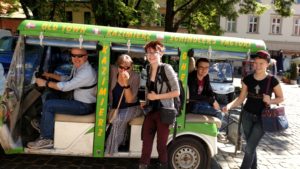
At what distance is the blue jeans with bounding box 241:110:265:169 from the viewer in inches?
194

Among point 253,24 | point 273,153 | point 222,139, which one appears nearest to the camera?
point 222,139

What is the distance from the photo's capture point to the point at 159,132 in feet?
15.1

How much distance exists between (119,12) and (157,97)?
1291cm

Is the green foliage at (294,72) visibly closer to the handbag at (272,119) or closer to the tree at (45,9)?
the tree at (45,9)

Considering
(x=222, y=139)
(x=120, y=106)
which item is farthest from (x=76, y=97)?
(x=222, y=139)

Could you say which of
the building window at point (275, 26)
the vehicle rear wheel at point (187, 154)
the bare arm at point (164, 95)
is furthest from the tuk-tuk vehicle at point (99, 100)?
the building window at point (275, 26)

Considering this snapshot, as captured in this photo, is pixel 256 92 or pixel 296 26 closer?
pixel 256 92

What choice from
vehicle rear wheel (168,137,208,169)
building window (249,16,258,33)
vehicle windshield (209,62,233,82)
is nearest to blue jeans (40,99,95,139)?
vehicle rear wheel (168,137,208,169)

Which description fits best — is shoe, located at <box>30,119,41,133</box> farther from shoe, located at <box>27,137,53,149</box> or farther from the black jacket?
the black jacket

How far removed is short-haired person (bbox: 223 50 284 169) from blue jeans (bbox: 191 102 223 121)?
58cm

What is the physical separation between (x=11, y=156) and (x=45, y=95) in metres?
1.16

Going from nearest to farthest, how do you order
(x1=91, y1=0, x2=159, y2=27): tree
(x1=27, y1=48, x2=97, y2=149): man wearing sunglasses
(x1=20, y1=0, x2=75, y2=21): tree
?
(x1=27, y1=48, x2=97, y2=149): man wearing sunglasses
(x1=91, y1=0, x2=159, y2=27): tree
(x1=20, y1=0, x2=75, y2=21): tree

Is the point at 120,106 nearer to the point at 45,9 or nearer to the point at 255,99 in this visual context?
the point at 255,99

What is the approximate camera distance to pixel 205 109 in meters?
5.70
